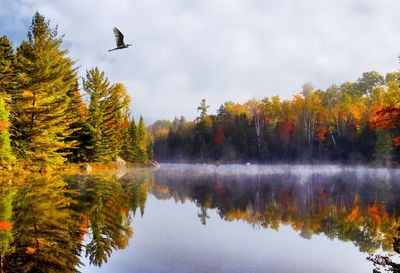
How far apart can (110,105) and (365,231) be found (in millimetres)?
46541

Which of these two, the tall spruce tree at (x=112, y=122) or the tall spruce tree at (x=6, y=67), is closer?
the tall spruce tree at (x=6, y=67)

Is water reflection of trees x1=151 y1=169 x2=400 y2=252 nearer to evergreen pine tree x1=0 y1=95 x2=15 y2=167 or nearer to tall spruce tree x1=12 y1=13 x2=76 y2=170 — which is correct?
evergreen pine tree x1=0 y1=95 x2=15 y2=167

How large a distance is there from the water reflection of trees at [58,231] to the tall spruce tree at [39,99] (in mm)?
15449

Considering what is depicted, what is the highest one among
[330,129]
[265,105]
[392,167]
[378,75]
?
[378,75]

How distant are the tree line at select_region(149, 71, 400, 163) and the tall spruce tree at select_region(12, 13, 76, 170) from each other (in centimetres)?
5424

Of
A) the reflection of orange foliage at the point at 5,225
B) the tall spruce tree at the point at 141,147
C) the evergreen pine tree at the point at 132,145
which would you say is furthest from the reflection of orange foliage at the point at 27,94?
the tall spruce tree at the point at 141,147

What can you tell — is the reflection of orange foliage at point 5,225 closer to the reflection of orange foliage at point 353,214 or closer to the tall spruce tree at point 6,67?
the reflection of orange foliage at point 353,214

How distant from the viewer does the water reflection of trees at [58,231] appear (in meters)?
6.98

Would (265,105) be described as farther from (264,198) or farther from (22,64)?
(264,198)

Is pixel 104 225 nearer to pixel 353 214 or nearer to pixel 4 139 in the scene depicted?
pixel 353 214

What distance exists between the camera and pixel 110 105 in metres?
53.4

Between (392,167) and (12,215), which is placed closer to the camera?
(12,215)

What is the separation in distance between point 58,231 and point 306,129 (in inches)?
3017

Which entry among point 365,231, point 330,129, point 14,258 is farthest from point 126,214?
point 330,129
